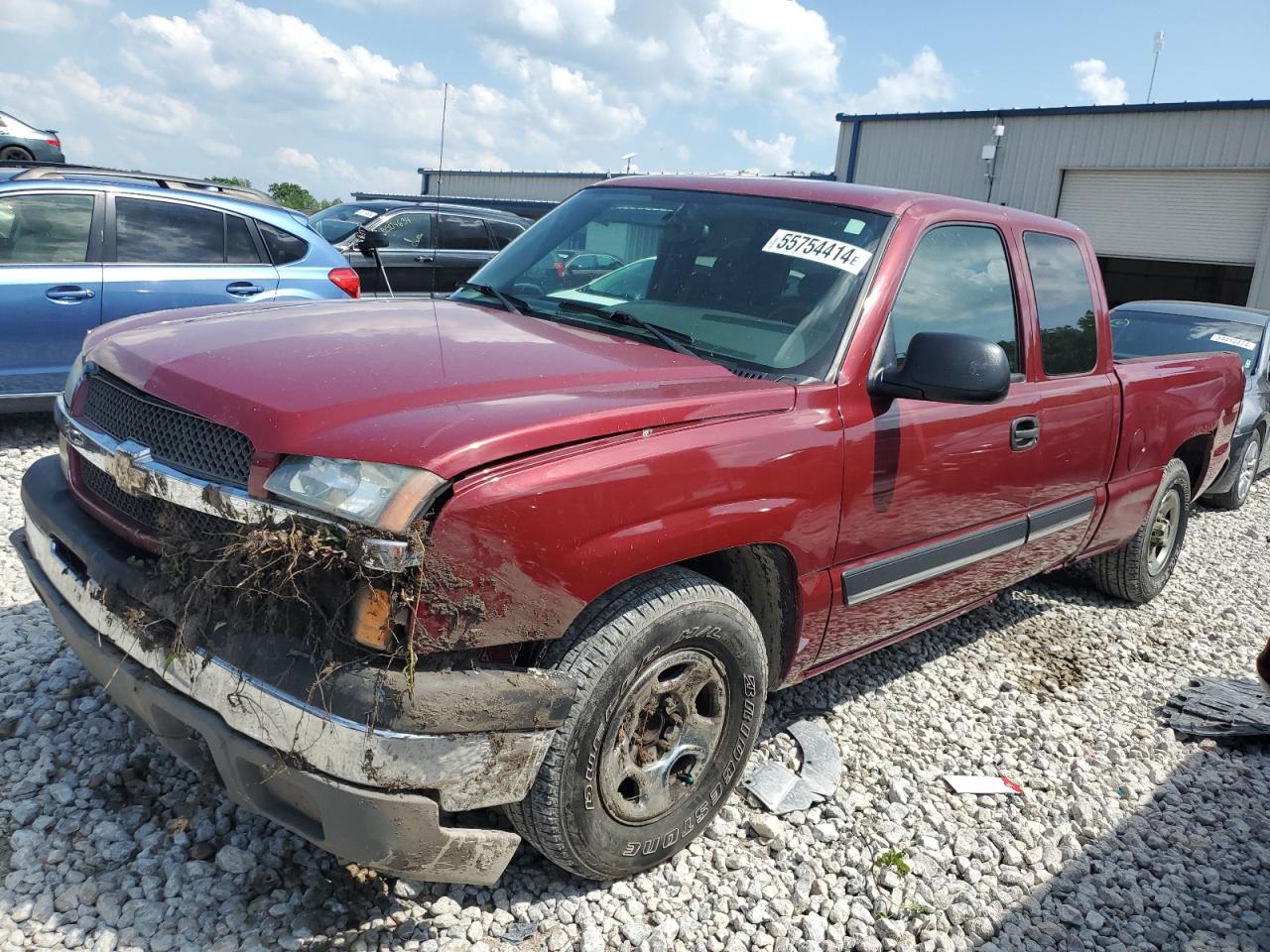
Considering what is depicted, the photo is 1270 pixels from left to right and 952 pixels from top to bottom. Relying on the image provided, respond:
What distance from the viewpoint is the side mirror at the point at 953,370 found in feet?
9.22

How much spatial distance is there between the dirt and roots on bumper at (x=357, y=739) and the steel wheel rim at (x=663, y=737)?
32 cm

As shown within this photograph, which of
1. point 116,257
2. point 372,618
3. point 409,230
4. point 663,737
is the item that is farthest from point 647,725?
point 409,230

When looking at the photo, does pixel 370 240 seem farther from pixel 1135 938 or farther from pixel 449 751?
pixel 1135 938

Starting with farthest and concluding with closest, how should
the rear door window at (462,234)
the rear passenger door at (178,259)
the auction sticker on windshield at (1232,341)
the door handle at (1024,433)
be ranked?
the rear door window at (462,234)
the auction sticker on windshield at (1232,341)
the rear passenger door at (178,259)
the door handle at (1024,433)

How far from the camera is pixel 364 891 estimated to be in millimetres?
2568

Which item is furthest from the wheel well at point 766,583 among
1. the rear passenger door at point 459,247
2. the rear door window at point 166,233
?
the rear passenger door at point 459,247

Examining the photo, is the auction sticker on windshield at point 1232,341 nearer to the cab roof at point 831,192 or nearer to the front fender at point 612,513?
the cab roof at point 831,192

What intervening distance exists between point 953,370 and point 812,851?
152cm

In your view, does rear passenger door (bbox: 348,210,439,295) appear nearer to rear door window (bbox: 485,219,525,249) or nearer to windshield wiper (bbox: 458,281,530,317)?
rear door window (bbox: 485,219,525,249)

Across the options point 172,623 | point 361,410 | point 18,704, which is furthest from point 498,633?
point 18,704

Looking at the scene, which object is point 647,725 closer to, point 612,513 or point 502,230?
point 612,513

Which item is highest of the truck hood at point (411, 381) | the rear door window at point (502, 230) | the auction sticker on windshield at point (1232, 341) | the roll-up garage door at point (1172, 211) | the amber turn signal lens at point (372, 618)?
the roll-up garage door at point (1172, 211)

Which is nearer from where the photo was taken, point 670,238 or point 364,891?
point 364,891

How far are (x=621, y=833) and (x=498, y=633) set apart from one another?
0.79 metres
